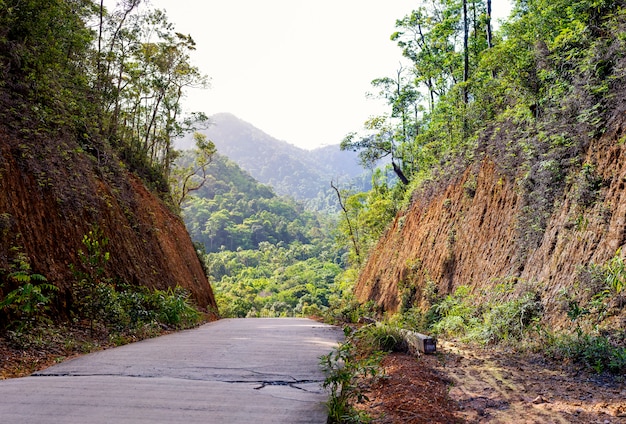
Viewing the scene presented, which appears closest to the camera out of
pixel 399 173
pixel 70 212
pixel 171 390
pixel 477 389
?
pixel 171 390

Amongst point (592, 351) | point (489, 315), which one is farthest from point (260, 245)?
point (592, 351)

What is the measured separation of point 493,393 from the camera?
6.01 metres

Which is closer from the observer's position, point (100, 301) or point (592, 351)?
point (592, 351)

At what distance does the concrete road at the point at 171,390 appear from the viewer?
4.00m

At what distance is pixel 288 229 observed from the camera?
104 meters

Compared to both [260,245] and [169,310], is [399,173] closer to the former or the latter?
[169,310]

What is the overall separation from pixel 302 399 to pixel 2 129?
32.3 feet

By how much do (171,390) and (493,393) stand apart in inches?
157

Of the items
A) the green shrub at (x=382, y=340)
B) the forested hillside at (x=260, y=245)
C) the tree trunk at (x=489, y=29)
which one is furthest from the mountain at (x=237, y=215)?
the green shrub at (x=382, y=340)

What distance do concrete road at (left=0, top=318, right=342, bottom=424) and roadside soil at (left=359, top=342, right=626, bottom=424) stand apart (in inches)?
36.1

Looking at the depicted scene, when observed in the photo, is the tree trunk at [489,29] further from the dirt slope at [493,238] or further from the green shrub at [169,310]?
the green shrub at [169,310]

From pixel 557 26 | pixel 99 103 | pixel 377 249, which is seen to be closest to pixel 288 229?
pixel 377 249

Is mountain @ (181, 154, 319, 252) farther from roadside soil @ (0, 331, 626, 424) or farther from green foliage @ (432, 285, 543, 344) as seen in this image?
roadside soil @ (0, 331, 626, 424)

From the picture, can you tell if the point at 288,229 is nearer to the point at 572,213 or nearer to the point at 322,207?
the point at 322,207
